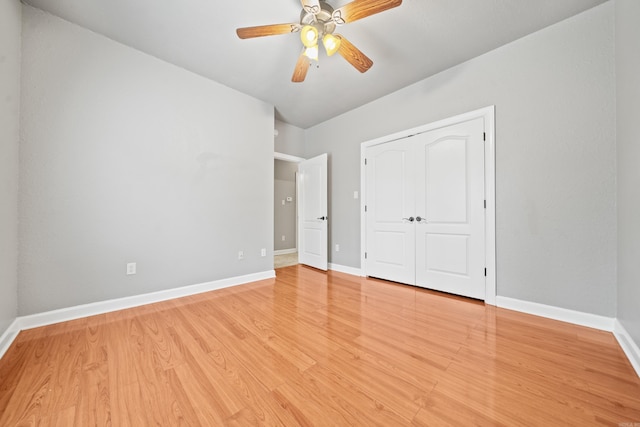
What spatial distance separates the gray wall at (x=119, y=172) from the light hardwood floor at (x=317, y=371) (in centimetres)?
51

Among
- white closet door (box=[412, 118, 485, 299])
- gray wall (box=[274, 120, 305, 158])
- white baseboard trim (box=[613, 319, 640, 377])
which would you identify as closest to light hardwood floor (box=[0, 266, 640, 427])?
white baseboard trim (box=[613, 319, 640, 377])

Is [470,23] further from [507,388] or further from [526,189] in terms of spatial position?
[507,388]

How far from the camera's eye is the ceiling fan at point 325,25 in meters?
1.62

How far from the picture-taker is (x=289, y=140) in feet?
14.5

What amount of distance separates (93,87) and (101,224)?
136 centimetres

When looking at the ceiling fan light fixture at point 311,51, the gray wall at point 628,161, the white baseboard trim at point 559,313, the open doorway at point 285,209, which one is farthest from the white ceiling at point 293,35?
the open doorway at point 285,209

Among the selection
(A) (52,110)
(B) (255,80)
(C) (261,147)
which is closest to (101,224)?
(A) (52,110)

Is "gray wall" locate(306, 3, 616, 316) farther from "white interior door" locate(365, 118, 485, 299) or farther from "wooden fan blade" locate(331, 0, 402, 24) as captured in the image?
"wooden fan blade" locate(331, 0, 402, 24)

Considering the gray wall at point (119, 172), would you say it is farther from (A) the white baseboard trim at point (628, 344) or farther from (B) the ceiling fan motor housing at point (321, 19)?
(A) the white baseboard trim at point (628, 344)

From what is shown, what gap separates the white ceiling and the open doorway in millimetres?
2954

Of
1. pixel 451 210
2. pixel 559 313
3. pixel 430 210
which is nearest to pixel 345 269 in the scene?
pixel 430 210

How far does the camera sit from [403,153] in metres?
3.17

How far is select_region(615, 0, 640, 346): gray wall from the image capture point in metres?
1.49

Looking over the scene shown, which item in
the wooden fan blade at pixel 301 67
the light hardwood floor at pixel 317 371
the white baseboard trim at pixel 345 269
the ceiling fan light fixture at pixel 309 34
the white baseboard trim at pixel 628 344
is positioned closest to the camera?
the light hardwood floor at pixel 317 371
